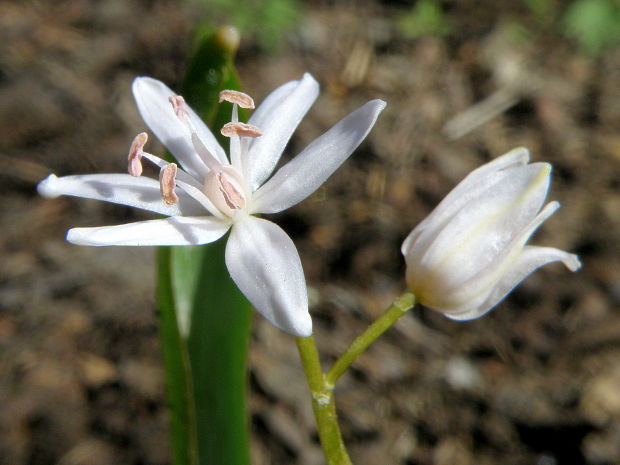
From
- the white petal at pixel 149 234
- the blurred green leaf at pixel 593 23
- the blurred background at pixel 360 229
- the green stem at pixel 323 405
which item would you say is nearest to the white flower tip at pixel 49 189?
the white petal at pixel 149 234

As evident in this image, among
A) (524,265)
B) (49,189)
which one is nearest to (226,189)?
(49,189)

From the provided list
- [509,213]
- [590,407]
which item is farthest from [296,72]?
[509,213]

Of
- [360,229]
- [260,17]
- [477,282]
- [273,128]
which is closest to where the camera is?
[477,282]

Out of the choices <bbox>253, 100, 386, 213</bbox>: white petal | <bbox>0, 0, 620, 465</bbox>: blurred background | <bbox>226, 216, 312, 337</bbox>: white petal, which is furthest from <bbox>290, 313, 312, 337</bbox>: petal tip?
<bbox>0, 0, 620, 465</bbox>: blurred background

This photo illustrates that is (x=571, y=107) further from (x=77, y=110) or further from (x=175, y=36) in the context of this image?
(x=77, y=110)

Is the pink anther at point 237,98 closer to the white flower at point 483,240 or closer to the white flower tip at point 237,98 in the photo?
the white flower tip at point 237,98

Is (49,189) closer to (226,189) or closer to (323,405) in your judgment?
(226,189)

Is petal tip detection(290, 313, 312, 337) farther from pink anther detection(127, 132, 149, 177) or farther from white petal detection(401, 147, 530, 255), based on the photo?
pink anther detection(127, 132, 149, 177)
